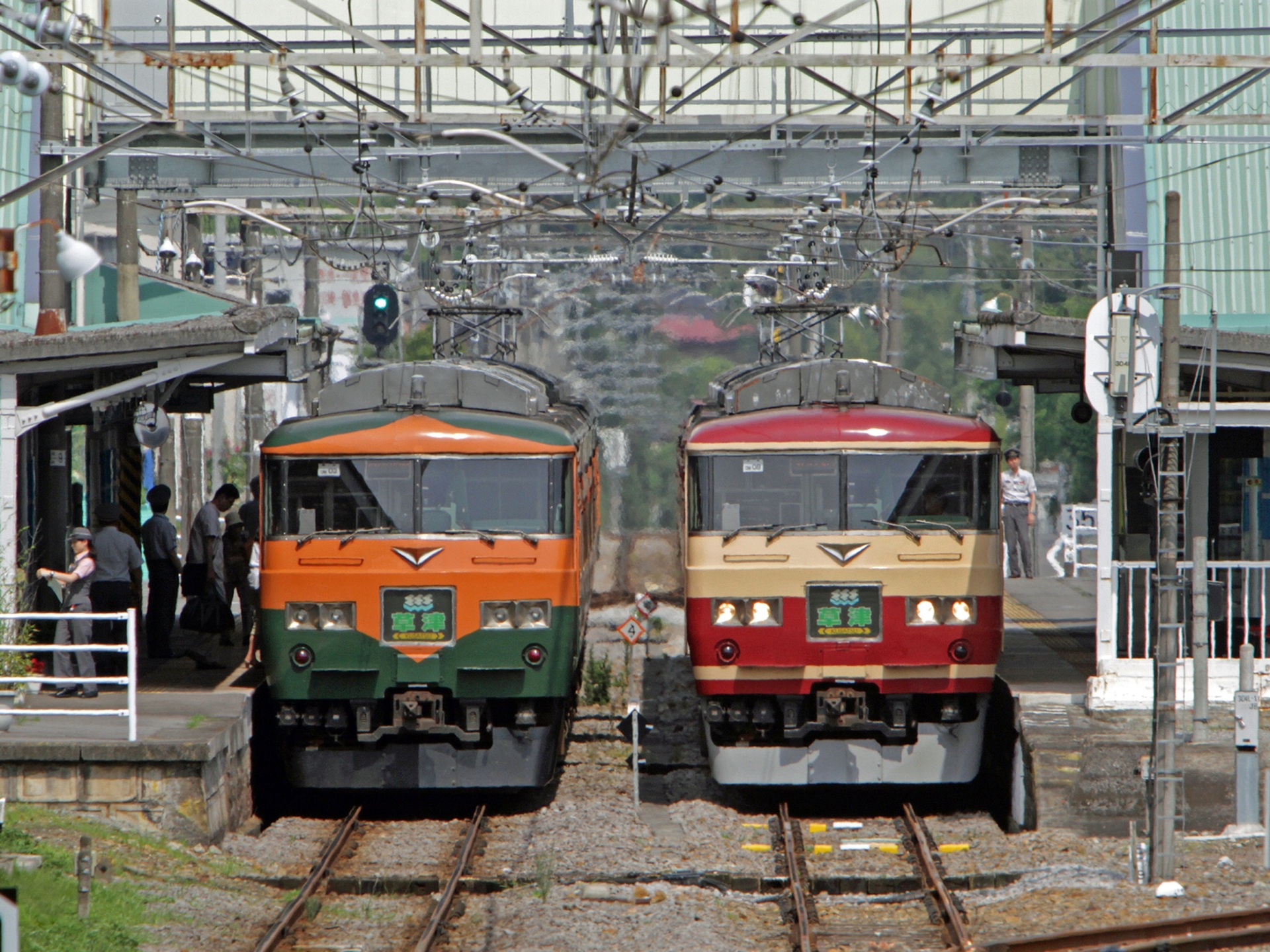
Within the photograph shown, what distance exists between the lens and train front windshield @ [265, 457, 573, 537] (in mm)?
11133

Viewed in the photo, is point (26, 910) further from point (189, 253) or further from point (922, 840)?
point (189, 253)

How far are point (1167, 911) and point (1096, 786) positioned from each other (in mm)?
2066

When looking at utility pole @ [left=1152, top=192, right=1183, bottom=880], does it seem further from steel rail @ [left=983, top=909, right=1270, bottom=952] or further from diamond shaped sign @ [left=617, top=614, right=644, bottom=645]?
diamond shaped sign @ [left=617, top=614, right=644, bottom=645]

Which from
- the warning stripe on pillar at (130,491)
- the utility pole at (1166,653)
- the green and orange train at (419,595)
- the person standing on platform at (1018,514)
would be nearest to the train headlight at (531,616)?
the green and orange train at (419,595)

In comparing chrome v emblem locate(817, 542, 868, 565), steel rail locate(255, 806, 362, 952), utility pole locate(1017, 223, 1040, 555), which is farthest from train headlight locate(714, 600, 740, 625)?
utility pole locate(1017, 223, 1040, 555)

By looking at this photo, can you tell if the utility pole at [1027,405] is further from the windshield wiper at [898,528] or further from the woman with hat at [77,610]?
the woman with hat at [77,610]

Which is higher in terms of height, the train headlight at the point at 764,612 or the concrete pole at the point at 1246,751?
the train headlight at the point at 764,612

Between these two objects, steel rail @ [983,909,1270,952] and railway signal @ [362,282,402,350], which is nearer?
steel rail @ [983,909,1270,952]

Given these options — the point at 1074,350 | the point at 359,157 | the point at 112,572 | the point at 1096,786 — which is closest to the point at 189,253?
the point at 359,157

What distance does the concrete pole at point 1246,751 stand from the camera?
31.8 feet

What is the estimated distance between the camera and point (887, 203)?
25859mm

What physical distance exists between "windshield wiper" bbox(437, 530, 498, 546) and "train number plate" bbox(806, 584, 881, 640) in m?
2.19

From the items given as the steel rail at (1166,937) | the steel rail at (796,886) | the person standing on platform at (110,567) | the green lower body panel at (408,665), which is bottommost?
the steel rail at (796,886)

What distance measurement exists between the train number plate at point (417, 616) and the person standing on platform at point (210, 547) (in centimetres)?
331
